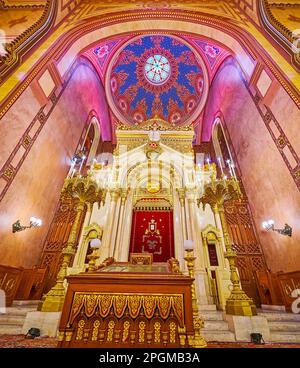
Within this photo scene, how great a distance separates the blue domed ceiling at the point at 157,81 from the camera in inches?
588

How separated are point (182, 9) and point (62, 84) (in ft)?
24.1

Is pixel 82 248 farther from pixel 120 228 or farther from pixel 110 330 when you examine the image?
pixel 110 330

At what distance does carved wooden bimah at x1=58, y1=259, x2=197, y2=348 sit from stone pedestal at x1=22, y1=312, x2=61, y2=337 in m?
2.17

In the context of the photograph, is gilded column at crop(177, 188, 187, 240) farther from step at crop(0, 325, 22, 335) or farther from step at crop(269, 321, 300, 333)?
step at crop(0, 325, 22, 335)

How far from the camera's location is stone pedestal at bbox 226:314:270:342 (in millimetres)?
3842

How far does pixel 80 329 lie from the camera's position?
101 inches

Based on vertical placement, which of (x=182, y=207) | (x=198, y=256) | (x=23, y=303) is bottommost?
(x=23, y=303)

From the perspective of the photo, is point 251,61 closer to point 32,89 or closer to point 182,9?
point 182,9

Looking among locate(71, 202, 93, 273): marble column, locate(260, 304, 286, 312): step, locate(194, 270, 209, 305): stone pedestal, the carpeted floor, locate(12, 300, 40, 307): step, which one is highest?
locate(71, 202, 93, 273): marble column

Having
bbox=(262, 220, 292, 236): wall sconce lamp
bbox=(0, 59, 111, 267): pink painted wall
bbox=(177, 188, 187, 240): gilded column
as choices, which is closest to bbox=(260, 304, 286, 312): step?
bbox=(262, 220, 292, 236): wall sconce lamp

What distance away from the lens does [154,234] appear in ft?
28.7

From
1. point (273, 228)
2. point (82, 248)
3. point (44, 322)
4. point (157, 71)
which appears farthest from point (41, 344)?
point (157, 71)

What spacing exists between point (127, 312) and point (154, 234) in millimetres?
6189

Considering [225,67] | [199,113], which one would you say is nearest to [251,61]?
[225,67]
